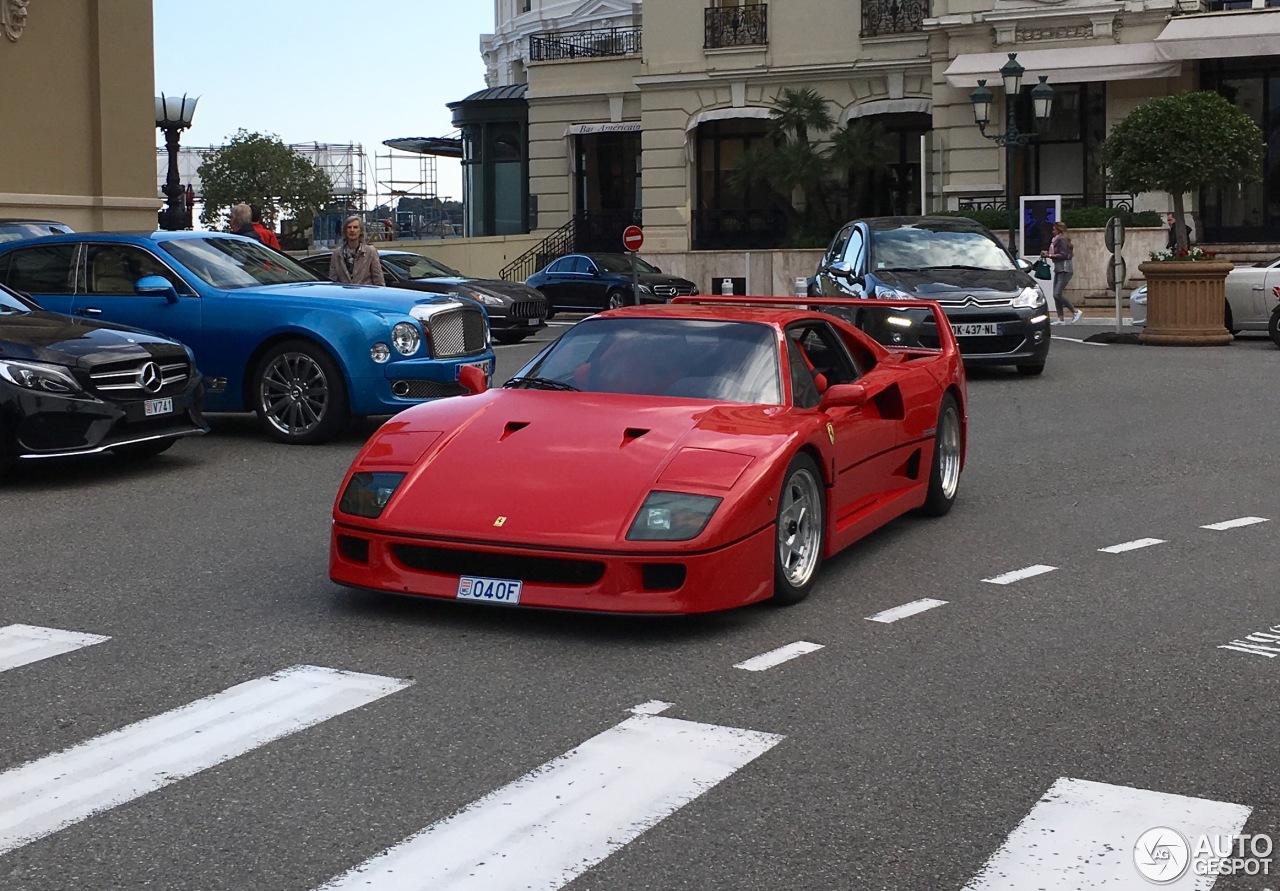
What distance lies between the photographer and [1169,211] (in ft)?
117

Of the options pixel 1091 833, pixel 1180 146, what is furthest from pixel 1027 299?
pixel 1091 833

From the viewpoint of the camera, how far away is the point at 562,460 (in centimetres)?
678

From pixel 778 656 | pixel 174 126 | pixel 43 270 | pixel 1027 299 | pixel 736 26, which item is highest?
pixel 736 26

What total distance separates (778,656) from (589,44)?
4673cm

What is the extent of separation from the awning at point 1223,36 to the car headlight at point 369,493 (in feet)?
104

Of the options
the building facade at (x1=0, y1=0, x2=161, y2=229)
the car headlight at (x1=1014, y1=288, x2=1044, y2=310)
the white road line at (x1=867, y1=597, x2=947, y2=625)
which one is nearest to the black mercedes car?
the white road line at (x1=867, y1=597, x2=947, y2=625)

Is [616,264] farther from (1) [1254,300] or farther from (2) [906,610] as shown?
(2) [906,610]

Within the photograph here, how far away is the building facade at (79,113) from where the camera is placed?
2453cm

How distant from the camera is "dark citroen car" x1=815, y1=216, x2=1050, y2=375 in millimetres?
18266

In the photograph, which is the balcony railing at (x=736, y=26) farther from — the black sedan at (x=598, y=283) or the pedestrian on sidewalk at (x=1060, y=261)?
the pedestrian on sidewalk at (x=1060, y=261)

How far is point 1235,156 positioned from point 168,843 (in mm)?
25664

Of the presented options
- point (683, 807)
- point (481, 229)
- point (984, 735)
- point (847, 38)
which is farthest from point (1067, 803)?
point (481, 229)

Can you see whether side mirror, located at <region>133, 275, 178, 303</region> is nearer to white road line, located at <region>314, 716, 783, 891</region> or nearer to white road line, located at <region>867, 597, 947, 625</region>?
white road line, located at <region>867, 597, 947, 625</region>

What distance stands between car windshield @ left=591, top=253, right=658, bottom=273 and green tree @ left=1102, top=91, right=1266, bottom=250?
11.7 metres
